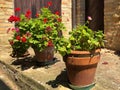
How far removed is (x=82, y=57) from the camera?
9.70ft

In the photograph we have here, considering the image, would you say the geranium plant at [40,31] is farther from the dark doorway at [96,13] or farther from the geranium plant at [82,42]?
the dark doorway at [96,13]

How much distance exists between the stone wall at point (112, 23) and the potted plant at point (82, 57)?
117 inches

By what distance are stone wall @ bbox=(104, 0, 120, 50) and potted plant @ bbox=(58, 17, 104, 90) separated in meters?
2.96

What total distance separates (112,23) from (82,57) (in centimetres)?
337

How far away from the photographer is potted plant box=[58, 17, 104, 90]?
2.95 m

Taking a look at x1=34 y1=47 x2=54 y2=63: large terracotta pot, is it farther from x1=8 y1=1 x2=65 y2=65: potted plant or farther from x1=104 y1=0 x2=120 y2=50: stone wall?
x1=104 y1=0 x2=120 y2=50: stone wall

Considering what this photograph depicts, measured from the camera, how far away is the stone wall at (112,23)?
5.85 m

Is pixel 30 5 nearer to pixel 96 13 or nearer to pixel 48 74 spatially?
pixel 96 13

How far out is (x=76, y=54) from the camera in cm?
295

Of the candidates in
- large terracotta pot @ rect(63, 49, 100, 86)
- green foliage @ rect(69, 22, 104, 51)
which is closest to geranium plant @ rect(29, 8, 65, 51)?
green foliage @ rect(69, 22, 104, 51)

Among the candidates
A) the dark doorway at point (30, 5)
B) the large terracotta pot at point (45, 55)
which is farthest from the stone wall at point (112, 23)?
the large terracotta pot at point (45, 55)

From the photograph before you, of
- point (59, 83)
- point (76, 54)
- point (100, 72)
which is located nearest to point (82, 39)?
point (76, 54)

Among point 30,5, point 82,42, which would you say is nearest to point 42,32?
point 82,42

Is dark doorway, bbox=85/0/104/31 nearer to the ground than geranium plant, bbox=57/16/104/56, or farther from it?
farther from it
